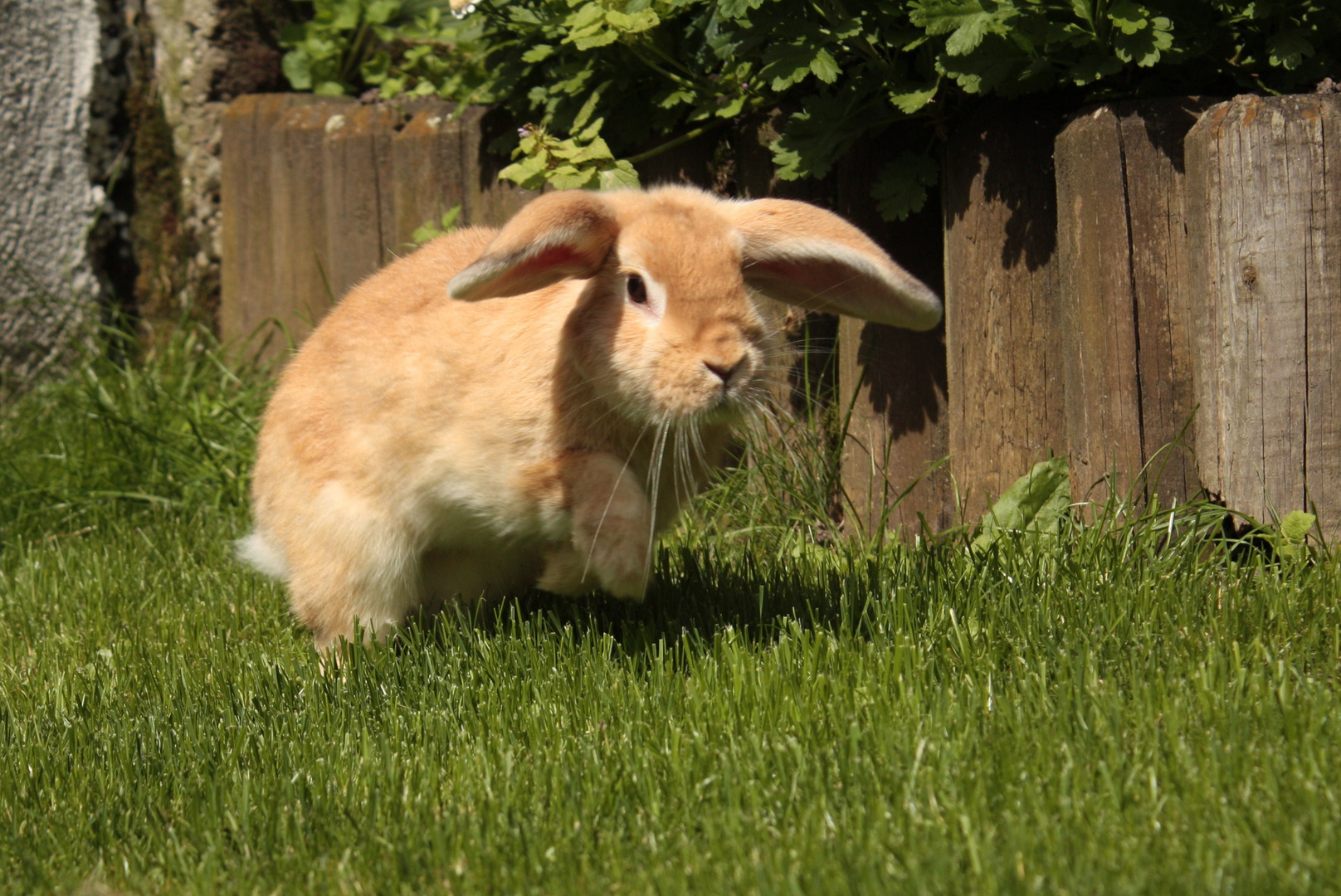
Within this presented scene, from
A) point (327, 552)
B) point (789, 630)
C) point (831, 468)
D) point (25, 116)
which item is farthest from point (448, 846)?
point (25, 116)

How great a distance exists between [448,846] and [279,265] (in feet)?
13.0

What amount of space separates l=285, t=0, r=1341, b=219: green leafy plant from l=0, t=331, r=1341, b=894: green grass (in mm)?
1083

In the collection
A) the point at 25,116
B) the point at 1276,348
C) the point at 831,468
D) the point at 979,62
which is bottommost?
the point at 831,468

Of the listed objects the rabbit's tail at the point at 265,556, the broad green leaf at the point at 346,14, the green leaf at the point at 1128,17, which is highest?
the broad green leaf at the point at 346,14

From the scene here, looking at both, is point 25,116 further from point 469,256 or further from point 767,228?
point 767,228

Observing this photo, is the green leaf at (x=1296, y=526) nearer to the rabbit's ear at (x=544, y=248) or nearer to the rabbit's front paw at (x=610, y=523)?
the rabbit's front paw at (x=610, y=523)

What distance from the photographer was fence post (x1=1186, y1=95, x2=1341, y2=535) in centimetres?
279

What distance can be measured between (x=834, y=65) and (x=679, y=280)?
100cm

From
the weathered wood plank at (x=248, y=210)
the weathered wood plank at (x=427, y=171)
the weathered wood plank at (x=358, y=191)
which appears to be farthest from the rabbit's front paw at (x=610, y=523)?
the weathered wood plank at (x=248, y=210)

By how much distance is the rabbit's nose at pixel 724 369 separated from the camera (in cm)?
233

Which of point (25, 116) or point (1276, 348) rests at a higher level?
point (25, 116)

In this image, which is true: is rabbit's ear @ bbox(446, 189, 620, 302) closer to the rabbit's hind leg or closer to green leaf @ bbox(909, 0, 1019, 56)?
the rabbit's hind leg

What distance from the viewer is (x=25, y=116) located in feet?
17.4

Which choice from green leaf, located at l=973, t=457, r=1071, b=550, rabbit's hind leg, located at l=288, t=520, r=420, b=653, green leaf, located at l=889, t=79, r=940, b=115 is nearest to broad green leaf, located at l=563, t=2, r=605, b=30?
green leaf, located at l=889, t=79, r=940, b=115
